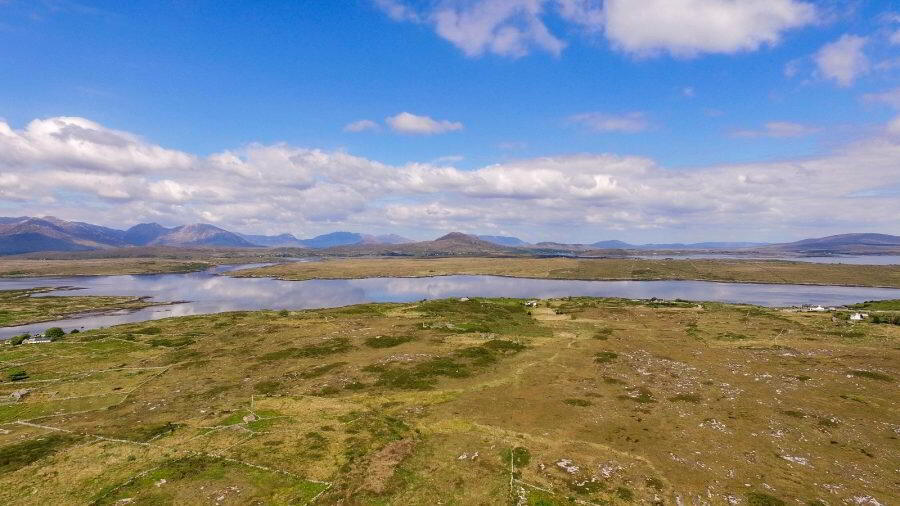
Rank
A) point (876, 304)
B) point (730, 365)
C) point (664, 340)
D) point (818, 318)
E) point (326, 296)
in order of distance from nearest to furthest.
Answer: point (730, 365)
point (664, 340)
point (818, 318)
point (876, 304)
point (326, 296)

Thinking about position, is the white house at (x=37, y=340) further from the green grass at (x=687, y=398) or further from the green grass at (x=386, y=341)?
the green grass at (x=687, y=398)

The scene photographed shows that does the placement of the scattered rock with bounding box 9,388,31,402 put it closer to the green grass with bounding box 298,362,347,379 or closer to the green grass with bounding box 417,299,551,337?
the green grass with bounding box 298,362,347,379

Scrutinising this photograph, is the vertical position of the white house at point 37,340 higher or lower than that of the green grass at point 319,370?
lower

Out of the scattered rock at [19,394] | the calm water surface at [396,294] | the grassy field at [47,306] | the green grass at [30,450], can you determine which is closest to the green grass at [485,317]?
the green grass at [30,450]

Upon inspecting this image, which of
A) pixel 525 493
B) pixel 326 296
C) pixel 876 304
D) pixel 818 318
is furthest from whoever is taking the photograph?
pixel 326 296

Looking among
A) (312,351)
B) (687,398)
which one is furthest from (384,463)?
(312,351)

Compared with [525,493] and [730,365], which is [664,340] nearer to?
[730,365]

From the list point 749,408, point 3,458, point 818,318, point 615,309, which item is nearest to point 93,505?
point 3,458
